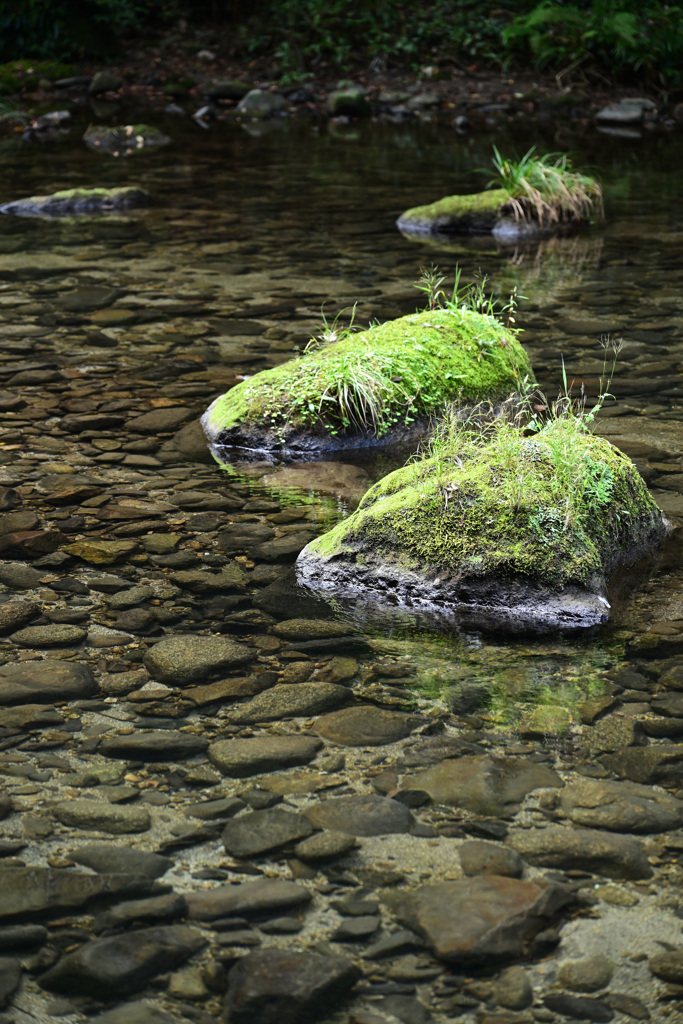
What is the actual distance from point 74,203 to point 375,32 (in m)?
12.0

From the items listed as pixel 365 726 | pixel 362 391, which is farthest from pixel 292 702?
pixel 362 391

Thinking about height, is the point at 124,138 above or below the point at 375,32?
below

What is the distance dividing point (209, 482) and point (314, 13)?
18.8 metres

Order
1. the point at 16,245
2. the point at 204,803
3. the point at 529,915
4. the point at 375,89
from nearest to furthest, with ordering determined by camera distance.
Answer: the point at 529,915 → the point at 204,803 → the point at 16,245 → the point at 375,89

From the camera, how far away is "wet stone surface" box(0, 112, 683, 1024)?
2.29 m

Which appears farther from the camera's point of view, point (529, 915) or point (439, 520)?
point (439, 520)

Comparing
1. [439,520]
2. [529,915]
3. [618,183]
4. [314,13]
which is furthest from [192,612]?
[314,13]

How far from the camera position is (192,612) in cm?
381

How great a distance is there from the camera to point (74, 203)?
35.9 feet

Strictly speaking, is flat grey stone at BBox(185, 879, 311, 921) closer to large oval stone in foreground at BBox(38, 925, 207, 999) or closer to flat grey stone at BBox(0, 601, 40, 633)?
large oval stone in foreground at BBox(38, 925, 207, 999)

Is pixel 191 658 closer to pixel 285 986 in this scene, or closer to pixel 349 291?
pixel 285 986

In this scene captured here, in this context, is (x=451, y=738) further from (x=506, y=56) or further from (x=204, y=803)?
(x=506, y=56)

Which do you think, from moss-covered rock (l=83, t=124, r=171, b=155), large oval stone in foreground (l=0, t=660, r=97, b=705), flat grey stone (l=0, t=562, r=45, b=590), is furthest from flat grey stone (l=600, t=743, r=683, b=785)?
moss-covered rock (l=83, t=124, r=171, b=155)

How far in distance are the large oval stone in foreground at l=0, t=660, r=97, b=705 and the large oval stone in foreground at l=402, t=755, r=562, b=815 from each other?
1098mm
